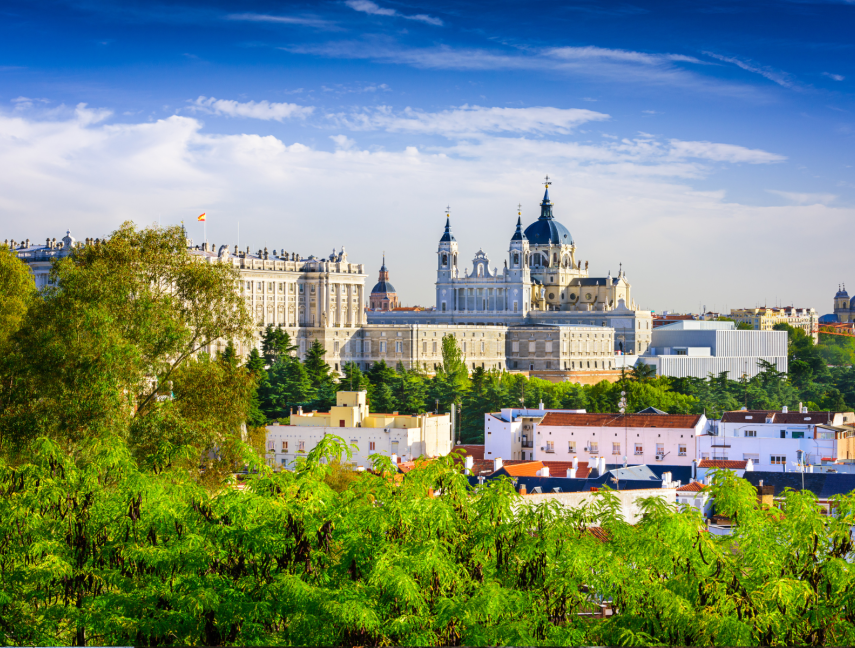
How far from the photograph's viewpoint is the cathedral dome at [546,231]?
154m

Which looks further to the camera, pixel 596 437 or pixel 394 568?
pixel 596 437

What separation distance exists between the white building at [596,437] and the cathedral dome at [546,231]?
94.3m

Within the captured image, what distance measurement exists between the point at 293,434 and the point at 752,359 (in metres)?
90.6

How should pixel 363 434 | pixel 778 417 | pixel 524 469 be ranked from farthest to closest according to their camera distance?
pixel 778 417, pixel 363 434, pixel 524 469

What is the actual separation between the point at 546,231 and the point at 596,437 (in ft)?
322

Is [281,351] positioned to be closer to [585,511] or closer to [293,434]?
[293,434]

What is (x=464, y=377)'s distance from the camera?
9562 centimetres

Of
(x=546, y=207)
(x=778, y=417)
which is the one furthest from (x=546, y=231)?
(x=778, y=417)

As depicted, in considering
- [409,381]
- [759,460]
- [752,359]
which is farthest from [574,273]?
[759,460]

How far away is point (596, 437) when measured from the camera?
189ft

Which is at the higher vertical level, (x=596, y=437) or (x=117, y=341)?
(x=117, y=341)

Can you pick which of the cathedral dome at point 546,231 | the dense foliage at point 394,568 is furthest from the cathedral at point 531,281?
the dense foliage at point 394,568

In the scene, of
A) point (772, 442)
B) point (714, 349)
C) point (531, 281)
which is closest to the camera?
point (772, 442)

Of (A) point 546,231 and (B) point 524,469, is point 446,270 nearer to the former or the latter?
(A) point 546,231
